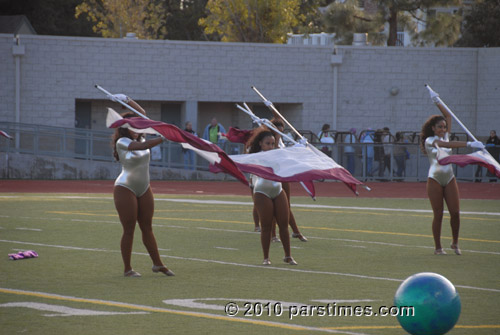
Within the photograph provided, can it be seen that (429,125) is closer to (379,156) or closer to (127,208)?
(127,208)

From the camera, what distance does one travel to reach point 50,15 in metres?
65.4

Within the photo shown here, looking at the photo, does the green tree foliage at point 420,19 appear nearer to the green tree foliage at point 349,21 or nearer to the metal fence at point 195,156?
the green tree foliage at point 349,21

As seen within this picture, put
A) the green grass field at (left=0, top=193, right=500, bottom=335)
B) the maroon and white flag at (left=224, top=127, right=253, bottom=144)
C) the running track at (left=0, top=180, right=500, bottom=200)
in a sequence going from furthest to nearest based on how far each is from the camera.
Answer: the running track at (left=0, top=180, right=500, bottom=200), the maroon and white flag at (left=224, top=127, right=253, bottom=144), the green grass field at (left=0, top=193, right=500, bottom=335)

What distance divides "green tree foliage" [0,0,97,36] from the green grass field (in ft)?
152

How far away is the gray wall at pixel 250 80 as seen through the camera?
118ft

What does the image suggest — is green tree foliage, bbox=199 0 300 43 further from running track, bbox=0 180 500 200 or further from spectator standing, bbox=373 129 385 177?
spectator standing, bbox=373 129 385 177

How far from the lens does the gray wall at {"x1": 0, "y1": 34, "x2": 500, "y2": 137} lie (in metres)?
35.8

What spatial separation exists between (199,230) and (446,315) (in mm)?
9909

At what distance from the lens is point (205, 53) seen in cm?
3712

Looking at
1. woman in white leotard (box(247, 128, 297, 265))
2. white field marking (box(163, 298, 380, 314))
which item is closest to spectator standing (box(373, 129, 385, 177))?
woman in white leotard (box(247, 128, 297, 265))

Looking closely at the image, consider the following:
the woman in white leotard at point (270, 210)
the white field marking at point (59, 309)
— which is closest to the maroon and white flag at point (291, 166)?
the woman in white leotard at point (270, 210)

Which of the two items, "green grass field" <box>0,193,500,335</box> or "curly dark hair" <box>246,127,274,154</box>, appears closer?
"green grass field" <box>0,193,500,335</box>

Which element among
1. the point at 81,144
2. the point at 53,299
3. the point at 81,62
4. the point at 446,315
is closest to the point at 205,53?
the point at 81,62

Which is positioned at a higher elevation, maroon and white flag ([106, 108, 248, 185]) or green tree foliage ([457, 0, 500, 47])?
green tree foliage ([457, 0, 500, 47])
